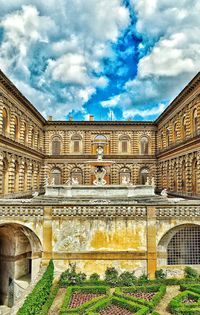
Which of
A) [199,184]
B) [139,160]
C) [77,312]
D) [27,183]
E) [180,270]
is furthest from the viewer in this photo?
[139,160]

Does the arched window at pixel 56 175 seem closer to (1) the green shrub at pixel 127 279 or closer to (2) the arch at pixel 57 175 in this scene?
(2) the arch at pixel 57 175

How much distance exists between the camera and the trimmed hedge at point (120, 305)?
36.4ft

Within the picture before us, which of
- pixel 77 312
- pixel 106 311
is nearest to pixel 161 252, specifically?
pixel 106 311

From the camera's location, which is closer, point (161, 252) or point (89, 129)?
point (161, 252)

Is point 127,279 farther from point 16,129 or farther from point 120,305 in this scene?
point 16,129

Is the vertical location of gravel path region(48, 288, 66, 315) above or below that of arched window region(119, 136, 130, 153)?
below

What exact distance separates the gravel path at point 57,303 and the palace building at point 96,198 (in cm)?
172

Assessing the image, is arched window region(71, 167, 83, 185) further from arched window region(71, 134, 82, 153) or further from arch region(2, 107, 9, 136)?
arch region(2, 107, 9, 136)

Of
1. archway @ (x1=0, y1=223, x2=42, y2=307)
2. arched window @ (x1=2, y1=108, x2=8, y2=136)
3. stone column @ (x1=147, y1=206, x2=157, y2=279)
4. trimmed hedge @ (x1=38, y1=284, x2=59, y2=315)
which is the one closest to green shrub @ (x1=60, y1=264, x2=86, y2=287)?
trimmed hedge @ (x1=38, y1=284, x2=59, y2=315)

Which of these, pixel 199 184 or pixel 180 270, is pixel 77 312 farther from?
pixel 199 184

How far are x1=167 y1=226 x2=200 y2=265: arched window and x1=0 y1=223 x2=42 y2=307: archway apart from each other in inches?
332

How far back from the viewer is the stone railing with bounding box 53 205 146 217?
15828mm

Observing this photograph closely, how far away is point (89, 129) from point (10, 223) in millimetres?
32045

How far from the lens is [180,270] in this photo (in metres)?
15.5
